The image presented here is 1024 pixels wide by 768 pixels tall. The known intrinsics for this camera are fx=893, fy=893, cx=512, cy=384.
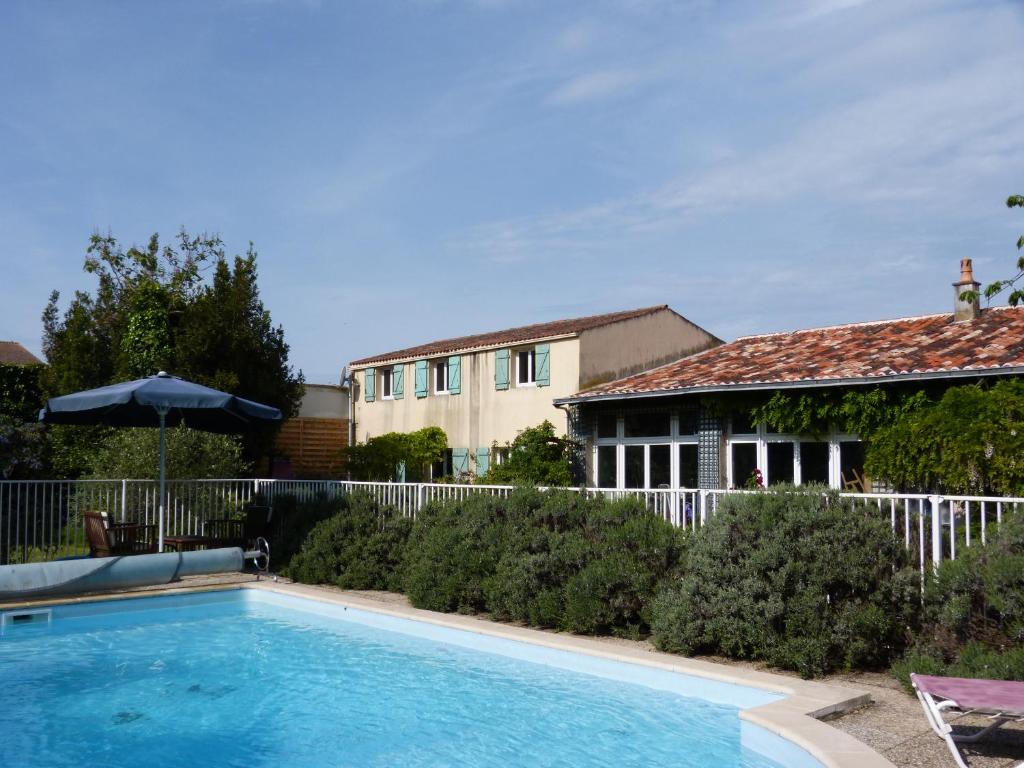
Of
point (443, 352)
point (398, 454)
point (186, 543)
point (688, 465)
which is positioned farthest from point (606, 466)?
point (186, 543)

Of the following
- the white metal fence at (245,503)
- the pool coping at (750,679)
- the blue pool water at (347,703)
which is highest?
the white metal fence at (245,503)

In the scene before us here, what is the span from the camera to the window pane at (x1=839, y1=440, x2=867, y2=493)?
682 inches

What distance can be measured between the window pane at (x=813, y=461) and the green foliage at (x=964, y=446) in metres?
3.27

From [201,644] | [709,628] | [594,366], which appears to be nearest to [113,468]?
[201,644]

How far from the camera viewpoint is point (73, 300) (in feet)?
92.0

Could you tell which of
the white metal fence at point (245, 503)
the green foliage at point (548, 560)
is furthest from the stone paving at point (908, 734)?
the green foliage at point (548, 560)

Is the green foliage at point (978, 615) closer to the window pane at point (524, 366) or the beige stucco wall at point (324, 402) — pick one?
the window pane at point (524, 366)

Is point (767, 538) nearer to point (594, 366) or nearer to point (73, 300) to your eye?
point (594, 366)

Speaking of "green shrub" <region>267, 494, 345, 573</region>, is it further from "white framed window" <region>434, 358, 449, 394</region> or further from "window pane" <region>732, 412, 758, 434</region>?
"white framed window" <region>434, 358, 449, 394</region>

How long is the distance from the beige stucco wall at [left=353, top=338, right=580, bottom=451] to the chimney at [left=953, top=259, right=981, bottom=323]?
8.91m

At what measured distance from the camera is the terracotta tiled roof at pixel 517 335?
2434 cm

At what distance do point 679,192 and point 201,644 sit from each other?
1009 cm

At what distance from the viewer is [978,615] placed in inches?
247

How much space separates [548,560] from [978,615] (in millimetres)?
4124
